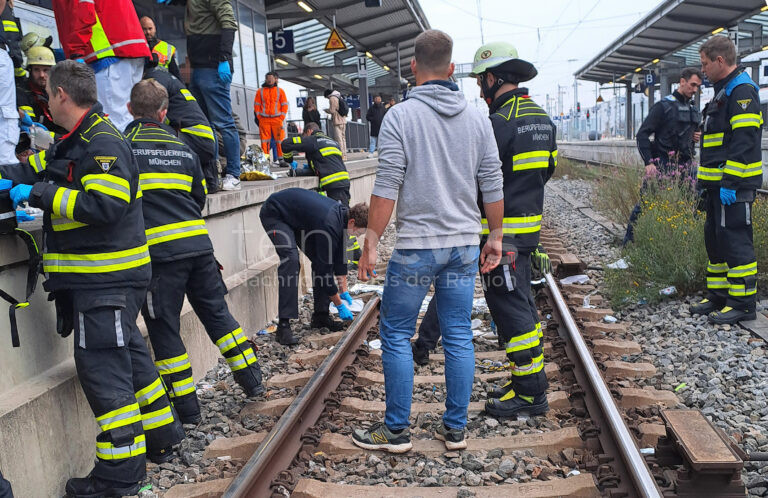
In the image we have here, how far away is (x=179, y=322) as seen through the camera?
424 cm

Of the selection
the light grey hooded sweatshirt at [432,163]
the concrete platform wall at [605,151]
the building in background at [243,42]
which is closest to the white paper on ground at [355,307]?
the light grey hooded sweatshirt at [432,163]

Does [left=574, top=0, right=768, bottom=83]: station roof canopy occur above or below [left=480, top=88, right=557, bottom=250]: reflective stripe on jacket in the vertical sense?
above

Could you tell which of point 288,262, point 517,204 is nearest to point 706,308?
point 517,204

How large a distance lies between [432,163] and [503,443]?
1602 millimetres

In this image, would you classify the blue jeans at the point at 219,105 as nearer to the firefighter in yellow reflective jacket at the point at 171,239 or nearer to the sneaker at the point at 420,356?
the firefighter in yellow reflective jacket at the point at 171,239

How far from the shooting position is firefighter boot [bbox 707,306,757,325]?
551 centimetres

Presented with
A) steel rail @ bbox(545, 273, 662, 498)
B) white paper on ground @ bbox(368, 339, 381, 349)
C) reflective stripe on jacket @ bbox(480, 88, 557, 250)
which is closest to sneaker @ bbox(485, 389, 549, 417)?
steel rail @ bbox(545, 273, 662, 498)

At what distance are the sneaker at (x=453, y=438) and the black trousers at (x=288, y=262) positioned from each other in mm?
2386

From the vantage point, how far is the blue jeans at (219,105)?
7.00m

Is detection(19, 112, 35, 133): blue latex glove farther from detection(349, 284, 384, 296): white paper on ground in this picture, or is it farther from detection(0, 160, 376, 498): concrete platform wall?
detection(349, 284, 384, 296): white paper on ground

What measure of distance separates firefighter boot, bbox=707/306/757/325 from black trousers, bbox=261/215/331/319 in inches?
133

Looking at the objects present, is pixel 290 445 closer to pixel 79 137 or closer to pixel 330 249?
pixel 79 137

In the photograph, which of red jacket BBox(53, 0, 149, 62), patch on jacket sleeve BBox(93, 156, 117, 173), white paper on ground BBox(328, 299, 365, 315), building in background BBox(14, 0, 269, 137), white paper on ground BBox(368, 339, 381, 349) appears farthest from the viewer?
building in background BBox(14, 0, 269, 137)

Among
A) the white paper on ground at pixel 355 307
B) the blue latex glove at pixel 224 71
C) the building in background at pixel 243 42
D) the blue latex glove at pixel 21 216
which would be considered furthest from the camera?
the building in background at pixel 243 42
